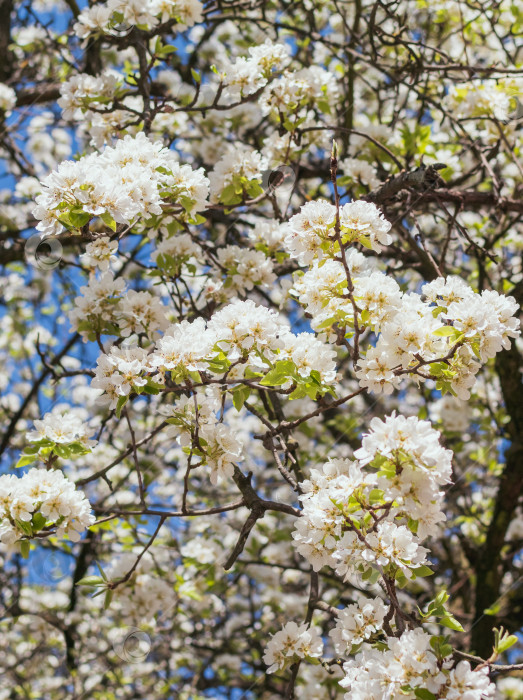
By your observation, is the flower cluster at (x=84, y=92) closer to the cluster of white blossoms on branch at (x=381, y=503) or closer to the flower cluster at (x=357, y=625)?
the cluster of white blossoms on branch at (x=381, y=503)

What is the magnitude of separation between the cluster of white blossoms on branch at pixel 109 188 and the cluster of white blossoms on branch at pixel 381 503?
0.88 m

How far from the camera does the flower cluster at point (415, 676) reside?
1421 millimetres

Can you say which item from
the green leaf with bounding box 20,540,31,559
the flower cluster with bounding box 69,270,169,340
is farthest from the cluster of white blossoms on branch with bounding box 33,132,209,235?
the green leaf with bounding box 20,540,31,559

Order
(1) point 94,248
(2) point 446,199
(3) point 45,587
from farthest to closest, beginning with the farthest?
1. (3) point 45,587
2. (2) point 446,199
3. (1) point 94,248

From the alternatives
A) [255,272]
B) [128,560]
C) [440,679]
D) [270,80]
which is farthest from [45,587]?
[440,679]

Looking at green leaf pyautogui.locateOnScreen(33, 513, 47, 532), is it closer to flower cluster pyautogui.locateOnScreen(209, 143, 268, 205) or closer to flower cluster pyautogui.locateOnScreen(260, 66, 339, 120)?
flower cluster pyautogui.locateOnScreen(209, 143, 268, 205)

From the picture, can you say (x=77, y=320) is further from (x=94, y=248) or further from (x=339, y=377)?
(x=339, y=377)

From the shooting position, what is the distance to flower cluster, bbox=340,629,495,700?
4.66ft

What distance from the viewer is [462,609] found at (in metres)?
4.36

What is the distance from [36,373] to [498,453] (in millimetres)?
3833

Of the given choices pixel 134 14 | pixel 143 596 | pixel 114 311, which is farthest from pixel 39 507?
pixel 134 14

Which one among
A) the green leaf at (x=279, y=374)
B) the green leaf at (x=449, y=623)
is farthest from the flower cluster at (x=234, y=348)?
the green leaf at (x=449, y=623)

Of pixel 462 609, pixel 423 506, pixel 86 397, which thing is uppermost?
pixel 86 397

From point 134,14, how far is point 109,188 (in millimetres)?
1114
